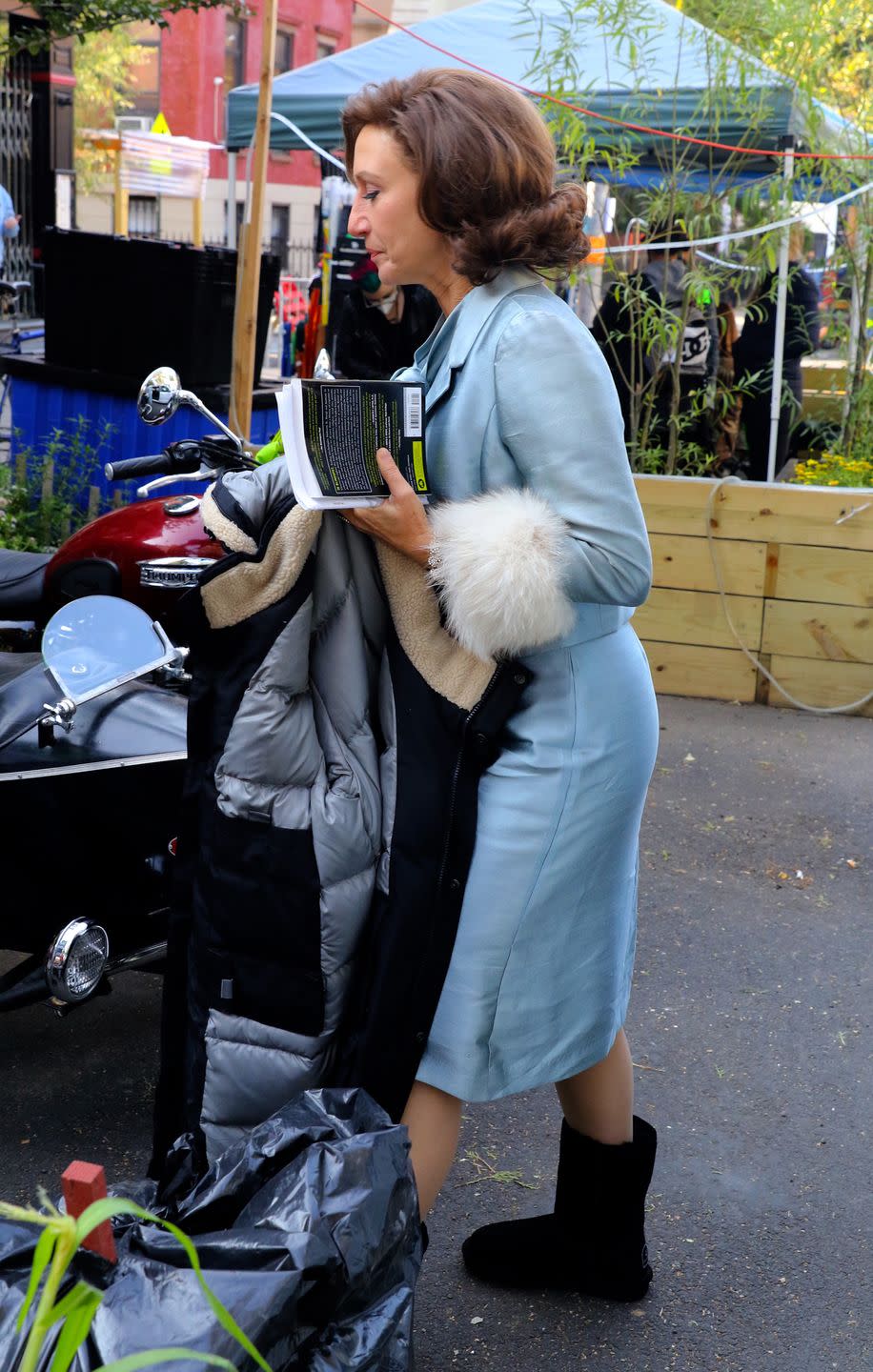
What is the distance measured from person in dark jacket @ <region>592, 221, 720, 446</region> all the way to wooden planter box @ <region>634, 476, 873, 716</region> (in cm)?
71

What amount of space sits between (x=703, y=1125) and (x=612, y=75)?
6.61m

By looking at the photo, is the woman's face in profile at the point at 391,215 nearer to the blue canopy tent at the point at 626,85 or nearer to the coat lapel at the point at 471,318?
the coat lapel at the point at 471,318

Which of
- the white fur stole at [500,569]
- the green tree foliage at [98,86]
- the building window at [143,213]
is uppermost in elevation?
the green tree foliage at [98,86]

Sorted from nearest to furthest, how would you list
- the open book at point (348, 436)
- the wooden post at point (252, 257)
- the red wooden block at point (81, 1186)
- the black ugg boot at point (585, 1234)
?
the red wooden block at point (81, 1186) < the open book at point (348, 436) < the black ugg boot at point (585, 1234) < the wooden post at point (252, 257)

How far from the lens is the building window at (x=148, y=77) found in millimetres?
30078

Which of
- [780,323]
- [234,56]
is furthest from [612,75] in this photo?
[234,56]

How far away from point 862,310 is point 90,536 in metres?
4.49

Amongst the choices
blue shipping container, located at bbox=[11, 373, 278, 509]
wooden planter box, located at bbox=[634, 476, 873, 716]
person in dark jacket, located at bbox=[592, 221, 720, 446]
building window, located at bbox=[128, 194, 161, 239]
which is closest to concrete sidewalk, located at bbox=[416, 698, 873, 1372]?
wooden planter box, located at bbox=[634, 476, 873, 716]

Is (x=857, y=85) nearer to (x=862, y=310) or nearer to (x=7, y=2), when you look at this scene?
Answer: (x=862, y=310)

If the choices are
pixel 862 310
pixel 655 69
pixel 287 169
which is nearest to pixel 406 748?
pixel 862 310

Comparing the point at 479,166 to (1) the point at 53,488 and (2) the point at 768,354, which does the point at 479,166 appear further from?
(2) the point at 768,354

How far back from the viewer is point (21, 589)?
140 inches

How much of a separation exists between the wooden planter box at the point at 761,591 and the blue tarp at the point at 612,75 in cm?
205

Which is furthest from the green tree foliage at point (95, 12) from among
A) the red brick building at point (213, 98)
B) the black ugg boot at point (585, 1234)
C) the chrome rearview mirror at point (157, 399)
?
the red brick building at point (213, 98)
